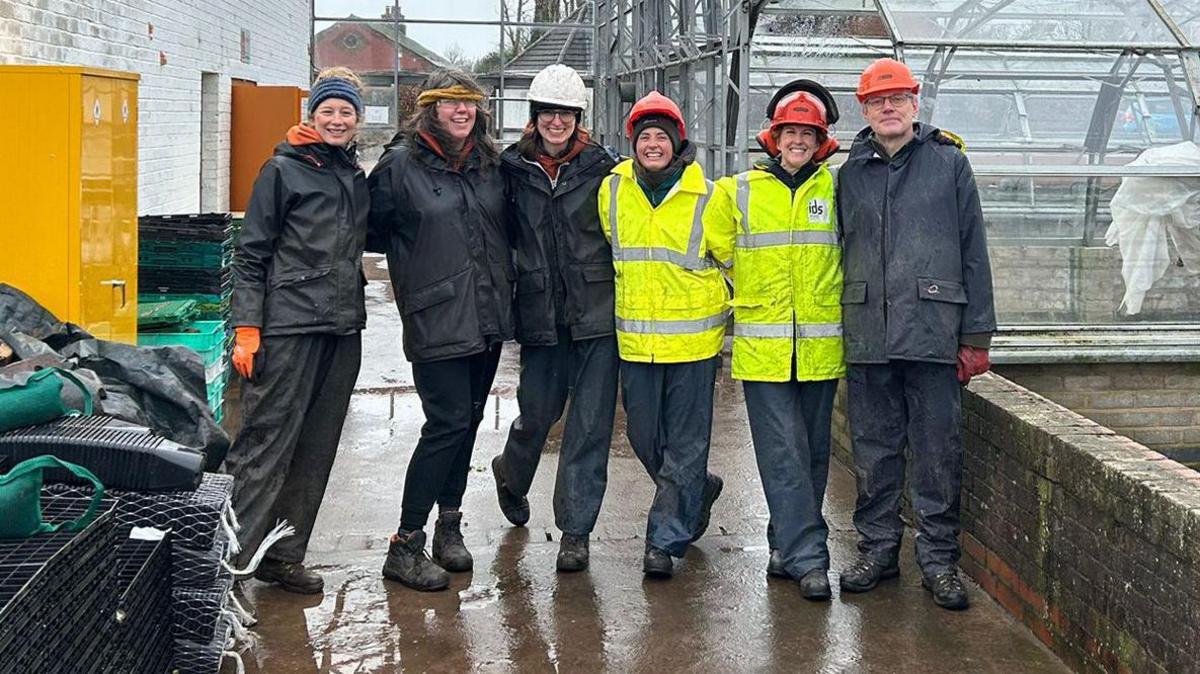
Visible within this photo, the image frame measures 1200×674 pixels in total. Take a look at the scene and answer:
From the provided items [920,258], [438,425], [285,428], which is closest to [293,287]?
[285,428]

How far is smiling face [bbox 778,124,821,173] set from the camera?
4.90 metres

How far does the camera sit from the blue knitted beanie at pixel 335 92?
187 inches

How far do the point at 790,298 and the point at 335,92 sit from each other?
1.85m

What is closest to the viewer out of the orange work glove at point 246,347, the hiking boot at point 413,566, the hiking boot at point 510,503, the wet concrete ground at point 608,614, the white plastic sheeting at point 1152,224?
the wet concrete ground at point 608,614

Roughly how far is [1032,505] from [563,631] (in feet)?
5.64

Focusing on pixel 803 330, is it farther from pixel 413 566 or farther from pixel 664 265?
pixel 413 566

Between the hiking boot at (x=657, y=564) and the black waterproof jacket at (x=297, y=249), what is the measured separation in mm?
1469

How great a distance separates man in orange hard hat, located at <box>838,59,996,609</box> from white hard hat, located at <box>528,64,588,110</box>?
3.46 feet

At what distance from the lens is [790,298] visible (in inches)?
A: 196

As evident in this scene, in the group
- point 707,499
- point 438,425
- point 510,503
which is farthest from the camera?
point 510,503

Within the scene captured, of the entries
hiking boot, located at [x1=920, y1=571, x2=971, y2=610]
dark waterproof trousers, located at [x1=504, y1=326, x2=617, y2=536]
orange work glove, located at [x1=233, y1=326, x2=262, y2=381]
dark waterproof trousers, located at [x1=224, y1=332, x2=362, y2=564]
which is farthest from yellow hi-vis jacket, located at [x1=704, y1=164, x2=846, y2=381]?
orange work glove, located at [x1=233, y1=326, x2=262, y2=381]

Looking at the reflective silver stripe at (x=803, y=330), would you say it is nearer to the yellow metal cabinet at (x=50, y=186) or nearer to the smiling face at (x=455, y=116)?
the smiling face at (x=455, y=116)

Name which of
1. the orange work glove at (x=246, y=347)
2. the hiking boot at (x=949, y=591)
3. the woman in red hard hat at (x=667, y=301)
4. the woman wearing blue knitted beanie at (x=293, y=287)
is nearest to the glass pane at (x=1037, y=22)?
the woman in red hard hat at (x=667, y=301)

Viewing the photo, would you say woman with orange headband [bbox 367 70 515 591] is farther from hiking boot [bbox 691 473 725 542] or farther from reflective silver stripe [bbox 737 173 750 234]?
hiking boot [bbox 691 473 725 542]
